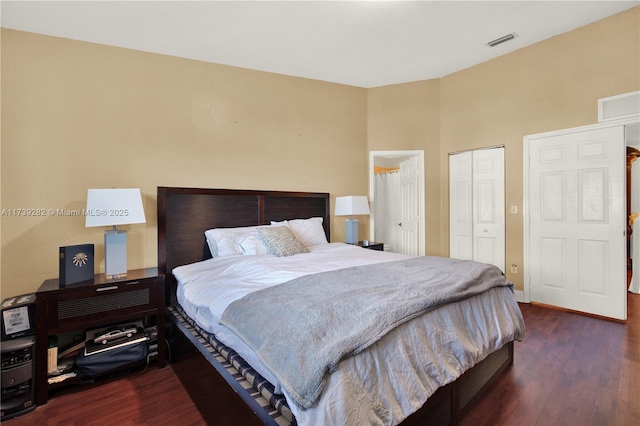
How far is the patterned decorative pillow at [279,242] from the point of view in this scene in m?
2.80

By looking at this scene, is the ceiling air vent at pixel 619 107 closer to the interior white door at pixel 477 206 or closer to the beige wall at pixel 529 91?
the beige wall at pixel 529 91

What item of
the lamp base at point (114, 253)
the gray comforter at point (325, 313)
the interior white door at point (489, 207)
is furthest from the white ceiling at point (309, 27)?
the gray comforter at point (325, 313)

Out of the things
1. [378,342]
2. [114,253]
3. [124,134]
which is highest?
[124,134]

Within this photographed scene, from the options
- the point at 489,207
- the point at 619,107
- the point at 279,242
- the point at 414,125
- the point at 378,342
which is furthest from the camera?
the point at 414,125

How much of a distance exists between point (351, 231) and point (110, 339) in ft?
9.01


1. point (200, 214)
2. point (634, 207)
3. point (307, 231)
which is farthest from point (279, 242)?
point (634, 207)

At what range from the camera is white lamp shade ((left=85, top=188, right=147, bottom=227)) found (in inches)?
92.8

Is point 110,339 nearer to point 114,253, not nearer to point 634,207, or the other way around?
point 114,253

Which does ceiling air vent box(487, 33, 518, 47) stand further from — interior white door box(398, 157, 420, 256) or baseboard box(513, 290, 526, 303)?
baseboard box(513, 290, 526, 303)

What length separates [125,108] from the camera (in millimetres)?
2881

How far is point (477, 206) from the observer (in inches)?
165

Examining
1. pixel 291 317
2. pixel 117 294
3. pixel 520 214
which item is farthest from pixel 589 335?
pixel 117 294

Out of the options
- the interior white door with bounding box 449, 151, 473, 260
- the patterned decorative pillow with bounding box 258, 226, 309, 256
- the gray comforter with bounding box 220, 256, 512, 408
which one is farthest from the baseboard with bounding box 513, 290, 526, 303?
the patterned decorative pillow with bounding box 258, 226, 309, 256

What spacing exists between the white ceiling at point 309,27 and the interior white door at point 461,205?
1330mm
